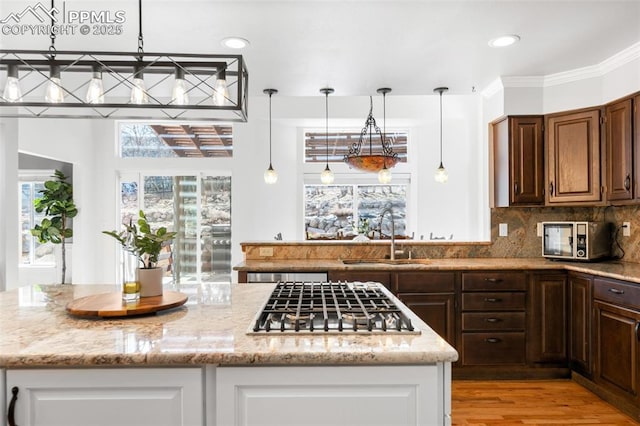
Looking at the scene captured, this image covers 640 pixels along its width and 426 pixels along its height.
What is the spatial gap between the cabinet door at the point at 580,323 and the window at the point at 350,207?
126 inches

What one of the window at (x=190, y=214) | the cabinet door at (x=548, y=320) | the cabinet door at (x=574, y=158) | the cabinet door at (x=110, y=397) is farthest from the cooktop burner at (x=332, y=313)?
the window at (x=190, y=214)

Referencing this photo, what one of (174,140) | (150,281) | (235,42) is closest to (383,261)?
(235,42)

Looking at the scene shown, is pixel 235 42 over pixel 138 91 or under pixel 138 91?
over

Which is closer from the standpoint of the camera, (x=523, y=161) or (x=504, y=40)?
(x=504, y=40)

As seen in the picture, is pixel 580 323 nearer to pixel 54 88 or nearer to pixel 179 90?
pixel 179 90

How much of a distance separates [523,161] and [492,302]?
51.2 inches

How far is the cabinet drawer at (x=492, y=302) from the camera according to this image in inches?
123

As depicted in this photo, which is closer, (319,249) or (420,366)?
(420,366)

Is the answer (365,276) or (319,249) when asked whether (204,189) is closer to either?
(319,249)

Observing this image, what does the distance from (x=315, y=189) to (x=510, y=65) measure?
11.3 feet

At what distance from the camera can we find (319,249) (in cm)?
383

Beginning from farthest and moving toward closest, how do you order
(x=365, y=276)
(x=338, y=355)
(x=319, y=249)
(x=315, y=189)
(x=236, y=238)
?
(x=315, y=189), (x=236, y=238), (x=319, y=249), (x=365, y=276), (x=338, y=355)

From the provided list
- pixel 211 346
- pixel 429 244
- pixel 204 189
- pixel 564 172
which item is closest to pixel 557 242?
pixel 564 172

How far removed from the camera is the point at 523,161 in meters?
3.52
